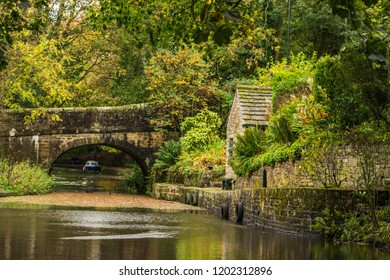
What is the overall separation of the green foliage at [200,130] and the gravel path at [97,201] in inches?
105

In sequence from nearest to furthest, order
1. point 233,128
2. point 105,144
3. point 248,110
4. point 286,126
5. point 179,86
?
point 286,126
point 248,110
point 233,128
point 179,86
point 105,144

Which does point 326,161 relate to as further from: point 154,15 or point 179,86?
point 179,86

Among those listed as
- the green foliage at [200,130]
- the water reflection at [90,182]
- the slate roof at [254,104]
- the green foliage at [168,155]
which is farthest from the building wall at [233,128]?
the water reflection at [90,182]

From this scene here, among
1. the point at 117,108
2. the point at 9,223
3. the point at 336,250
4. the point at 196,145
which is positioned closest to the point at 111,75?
the point at 117,108

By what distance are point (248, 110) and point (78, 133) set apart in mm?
11244

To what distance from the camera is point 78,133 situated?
38.5m

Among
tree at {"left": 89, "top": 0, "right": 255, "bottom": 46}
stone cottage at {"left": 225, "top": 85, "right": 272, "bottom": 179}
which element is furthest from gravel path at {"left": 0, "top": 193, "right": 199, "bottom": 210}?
tree at {"left": 89, "top": 0, "right": 255, "bottom": 46}

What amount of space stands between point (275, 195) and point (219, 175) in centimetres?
1162

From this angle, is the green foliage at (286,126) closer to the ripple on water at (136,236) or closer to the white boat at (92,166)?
the ripple on water at (136,236)

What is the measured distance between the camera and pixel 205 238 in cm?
1912

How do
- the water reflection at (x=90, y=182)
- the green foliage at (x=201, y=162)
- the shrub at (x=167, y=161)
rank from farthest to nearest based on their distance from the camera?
the water reflection at (x=90, y=182) → the shrub at (x=167, y=161) → the green foliage at (x=201, y=162)

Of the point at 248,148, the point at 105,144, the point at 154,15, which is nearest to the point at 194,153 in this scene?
the point at 105,144

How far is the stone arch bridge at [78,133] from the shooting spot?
124ft
